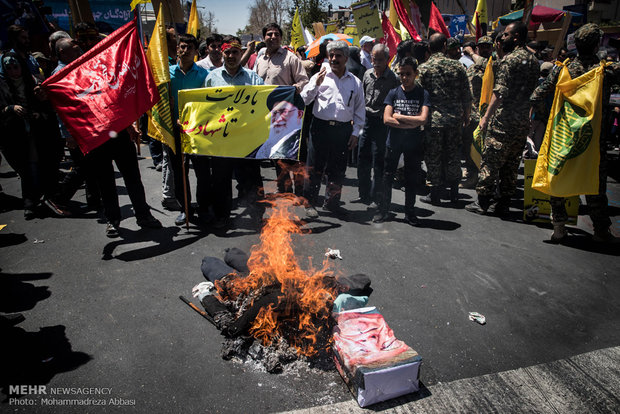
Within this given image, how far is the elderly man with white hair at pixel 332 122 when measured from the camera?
5.70 meters

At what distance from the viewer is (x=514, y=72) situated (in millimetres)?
5594

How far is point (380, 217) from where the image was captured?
6055 mm

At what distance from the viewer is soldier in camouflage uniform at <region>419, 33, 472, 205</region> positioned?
20.5 ft

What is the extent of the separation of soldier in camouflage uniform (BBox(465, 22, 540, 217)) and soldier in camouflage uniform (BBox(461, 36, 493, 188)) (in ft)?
5.39

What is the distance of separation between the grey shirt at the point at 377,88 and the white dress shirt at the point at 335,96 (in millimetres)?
602

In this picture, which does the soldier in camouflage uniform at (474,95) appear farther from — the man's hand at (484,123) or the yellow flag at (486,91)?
the man's hand at (484,123)

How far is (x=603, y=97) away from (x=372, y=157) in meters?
3.31

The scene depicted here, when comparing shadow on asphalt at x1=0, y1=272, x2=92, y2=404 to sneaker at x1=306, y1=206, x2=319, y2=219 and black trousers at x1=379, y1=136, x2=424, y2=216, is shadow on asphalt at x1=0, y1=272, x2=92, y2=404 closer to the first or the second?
sneaker at x1=306, y1=206, x2=319, y2=219

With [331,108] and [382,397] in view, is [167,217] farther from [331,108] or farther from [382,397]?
[382,397]

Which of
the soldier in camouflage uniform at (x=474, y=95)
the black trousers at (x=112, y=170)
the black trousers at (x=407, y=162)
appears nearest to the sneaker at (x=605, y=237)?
the black trousers at (x=407, y=162)

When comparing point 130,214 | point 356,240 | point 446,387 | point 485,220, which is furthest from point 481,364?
point 130,214

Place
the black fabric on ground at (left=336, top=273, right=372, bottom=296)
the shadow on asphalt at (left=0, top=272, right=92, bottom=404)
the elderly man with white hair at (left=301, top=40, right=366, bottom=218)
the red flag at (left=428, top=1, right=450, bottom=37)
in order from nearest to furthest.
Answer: the shadow on asphalt at (left=0, top=272, right=92, bottom=404), the black fabric on ground at (left=336, top=273, right=372, bottom=296), the elderly man with white hair at (left=301, top=40, right=366, bottom=218), the red flag at (left=428, top=1, right=450, bottom=37)

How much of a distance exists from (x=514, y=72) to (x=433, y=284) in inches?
140

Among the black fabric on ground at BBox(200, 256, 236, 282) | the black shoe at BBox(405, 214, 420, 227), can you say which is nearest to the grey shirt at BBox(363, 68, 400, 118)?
the black shoe at BBox(405, 214, 420, 227)
